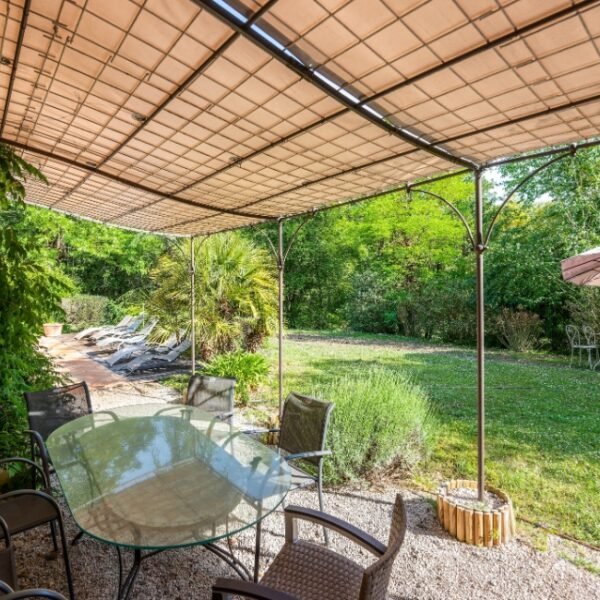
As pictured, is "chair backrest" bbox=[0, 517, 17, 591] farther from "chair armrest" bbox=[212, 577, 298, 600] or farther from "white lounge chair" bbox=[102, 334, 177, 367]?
"white lounge chair" bbox=[102, 334, 177, 367]

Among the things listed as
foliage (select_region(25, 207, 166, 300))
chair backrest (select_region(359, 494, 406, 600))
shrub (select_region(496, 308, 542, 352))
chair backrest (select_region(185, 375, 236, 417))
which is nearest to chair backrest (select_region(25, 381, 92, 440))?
chair backrest (select_region(185, 375, 236, 417))

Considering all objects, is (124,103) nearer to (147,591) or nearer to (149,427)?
(149,427)

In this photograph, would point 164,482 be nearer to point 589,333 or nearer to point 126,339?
point 126,339

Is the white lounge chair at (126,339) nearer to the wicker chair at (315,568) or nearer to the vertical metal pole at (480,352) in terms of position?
the vertical metal pole at (480,352)

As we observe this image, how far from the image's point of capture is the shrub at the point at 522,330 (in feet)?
37.1

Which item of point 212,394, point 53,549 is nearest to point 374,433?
point 212,394

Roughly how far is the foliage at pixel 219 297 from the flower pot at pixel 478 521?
602 cm

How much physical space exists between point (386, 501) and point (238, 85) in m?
3.14

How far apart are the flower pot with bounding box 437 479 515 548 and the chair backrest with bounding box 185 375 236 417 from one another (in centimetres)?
189

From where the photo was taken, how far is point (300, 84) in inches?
82.9

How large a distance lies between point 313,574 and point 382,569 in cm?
70

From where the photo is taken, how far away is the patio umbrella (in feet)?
15.4

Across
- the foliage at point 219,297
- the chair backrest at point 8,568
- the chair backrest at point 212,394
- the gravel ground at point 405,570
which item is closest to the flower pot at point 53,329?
the foliage at point 219,297

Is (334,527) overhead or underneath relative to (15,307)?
underneath
